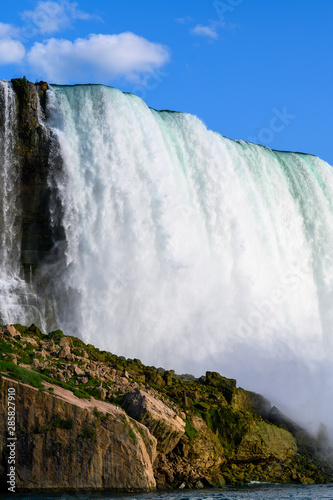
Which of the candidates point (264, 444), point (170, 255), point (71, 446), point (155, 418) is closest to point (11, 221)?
point (170, 255)

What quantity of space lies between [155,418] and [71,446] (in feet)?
9.17

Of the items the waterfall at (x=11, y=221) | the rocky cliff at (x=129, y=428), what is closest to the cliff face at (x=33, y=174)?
the waterfall at (x=11, y=221)

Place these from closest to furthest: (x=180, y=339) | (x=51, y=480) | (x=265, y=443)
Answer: (x=51, y=480) < (x=265, y=443) < (x=180, y=339)

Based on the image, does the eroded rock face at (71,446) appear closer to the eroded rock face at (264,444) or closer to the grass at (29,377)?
the grass at (29,377)

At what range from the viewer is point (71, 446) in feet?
55.7

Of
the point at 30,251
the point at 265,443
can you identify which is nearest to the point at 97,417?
the point at 265,443

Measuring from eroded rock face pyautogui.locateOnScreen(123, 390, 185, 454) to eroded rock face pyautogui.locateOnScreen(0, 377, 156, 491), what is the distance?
1002 mm

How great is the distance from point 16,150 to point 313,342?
17.0 m

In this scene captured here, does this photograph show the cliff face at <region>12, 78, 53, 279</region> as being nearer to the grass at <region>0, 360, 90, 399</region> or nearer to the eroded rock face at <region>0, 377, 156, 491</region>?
the grass at <region>0, 360, 90, 399</region>

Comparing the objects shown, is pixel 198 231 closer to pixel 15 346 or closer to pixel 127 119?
pixel 127 119

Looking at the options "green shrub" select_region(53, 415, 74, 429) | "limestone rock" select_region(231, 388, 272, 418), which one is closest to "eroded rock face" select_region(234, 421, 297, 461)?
"limestone rock" select_region(231, 388, 272, 418)

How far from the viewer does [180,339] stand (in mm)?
32969

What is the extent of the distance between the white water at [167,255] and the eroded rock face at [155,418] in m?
10.0

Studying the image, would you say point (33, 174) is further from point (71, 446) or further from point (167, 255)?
point (71, 446)
